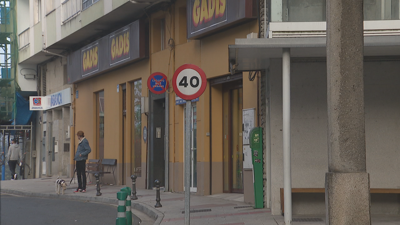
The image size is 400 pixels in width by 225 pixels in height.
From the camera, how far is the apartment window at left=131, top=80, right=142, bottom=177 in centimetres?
2045

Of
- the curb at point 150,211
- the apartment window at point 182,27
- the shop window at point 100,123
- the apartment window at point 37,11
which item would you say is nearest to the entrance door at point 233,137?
the apartment window at point 182,27

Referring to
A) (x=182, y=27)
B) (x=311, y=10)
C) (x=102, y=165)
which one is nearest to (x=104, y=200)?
(x=182, y=27)

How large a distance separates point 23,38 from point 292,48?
960 inches

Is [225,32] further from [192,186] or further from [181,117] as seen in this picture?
[192,186]

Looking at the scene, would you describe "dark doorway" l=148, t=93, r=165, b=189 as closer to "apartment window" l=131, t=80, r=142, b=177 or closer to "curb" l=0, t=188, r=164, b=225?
"apartment window" l=131, t=80, r=142, b=177

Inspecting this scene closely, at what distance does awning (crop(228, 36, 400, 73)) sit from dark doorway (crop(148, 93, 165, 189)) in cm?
797

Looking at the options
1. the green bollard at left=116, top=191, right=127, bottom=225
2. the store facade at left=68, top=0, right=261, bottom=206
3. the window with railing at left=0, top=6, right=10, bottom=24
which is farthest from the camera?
the window with railing at left=0, top=6, right=10, bottom=24

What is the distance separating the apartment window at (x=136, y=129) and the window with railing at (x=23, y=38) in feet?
39.7

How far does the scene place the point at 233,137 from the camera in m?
15.9

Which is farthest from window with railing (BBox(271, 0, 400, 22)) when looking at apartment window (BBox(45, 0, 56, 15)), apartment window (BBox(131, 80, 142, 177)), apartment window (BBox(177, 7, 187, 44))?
apartment window (BBox(45, 0, 56, 15))

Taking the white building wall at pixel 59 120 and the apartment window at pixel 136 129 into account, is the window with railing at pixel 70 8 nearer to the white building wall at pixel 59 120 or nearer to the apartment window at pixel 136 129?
the white building wall at pixel 59 120

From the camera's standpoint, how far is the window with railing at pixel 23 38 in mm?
31116

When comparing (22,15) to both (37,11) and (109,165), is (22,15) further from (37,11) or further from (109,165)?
(109,165)

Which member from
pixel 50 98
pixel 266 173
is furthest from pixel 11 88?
pixel 266 173
